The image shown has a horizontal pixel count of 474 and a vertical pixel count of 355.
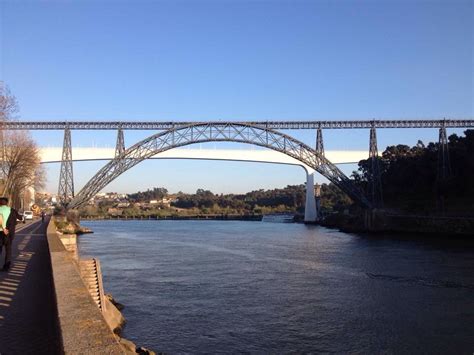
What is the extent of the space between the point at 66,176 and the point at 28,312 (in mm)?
44137

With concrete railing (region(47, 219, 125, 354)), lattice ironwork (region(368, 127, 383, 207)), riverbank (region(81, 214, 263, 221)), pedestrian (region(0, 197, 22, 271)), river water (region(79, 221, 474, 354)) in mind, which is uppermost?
lattice ironwork (region(368, 127, 383, 207))

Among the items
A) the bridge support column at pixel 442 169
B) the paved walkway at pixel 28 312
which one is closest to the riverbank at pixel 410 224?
the bridge support column at pixel 442 169

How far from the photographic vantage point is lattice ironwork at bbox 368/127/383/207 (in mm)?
51719

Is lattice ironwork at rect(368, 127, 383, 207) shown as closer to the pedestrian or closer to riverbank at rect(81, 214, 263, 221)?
the pedestrian

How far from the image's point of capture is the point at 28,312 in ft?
22.3

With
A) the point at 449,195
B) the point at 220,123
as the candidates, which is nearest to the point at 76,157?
the point at 220,123

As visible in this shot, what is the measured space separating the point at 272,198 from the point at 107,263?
122m

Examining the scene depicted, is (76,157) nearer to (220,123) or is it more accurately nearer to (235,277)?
(220,123)

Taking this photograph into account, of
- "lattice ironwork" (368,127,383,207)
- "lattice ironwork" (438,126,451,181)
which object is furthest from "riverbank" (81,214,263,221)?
"lattice ironwork" (438,126,451,181)

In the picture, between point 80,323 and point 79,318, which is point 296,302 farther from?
point 80,323

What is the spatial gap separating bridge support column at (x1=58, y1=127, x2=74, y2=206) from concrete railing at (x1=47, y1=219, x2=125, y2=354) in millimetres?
43417

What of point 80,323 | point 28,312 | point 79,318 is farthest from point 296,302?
point 80,323

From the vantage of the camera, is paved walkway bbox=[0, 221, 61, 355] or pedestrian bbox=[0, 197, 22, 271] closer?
paved walkway bbox=[0, 221, 61, 355]

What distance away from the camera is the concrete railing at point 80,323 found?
3.76 m
